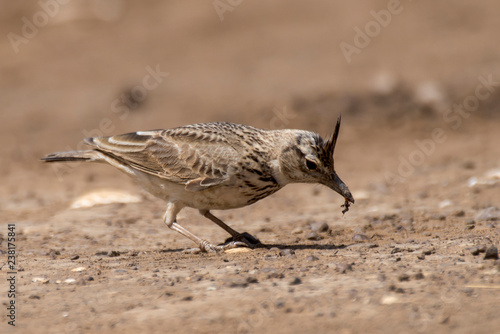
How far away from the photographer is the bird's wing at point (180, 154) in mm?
7109

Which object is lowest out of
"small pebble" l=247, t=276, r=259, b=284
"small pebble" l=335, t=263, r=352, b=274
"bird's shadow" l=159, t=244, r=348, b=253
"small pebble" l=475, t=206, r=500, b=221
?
"small pebble" l=247, t=276, r=259, b=284

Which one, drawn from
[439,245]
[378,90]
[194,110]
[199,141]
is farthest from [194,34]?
[439,245]

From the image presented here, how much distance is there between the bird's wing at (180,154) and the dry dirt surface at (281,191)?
783mm

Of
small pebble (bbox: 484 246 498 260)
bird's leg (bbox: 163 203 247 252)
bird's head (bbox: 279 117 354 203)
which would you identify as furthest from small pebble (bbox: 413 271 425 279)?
bird's leg (bbox: 163 203 247 252)

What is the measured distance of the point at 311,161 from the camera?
683 centimetres

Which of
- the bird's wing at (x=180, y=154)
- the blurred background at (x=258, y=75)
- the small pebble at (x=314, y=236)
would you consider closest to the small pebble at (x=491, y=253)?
the small pebble at (x=314, y=236)

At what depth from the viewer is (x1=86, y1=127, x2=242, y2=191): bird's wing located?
7.11 m

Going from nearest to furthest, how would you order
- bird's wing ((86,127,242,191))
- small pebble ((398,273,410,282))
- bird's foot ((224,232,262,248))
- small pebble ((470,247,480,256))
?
1. small pebble ((398,273,410,282))
2. small pebble ((470,247,480,256))
3. bird's wing ((86,127,242,191))
4. bird's foot ((224,232,262,248))

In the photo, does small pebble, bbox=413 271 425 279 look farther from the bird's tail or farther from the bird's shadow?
the bird's tail

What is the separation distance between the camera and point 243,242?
7328mm

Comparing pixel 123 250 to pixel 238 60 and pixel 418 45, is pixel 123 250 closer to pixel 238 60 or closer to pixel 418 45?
pixel 238 60

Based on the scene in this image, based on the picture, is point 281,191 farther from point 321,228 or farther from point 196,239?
point 196,239

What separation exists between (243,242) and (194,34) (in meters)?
10.2

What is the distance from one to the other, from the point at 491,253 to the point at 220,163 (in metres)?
2.63
